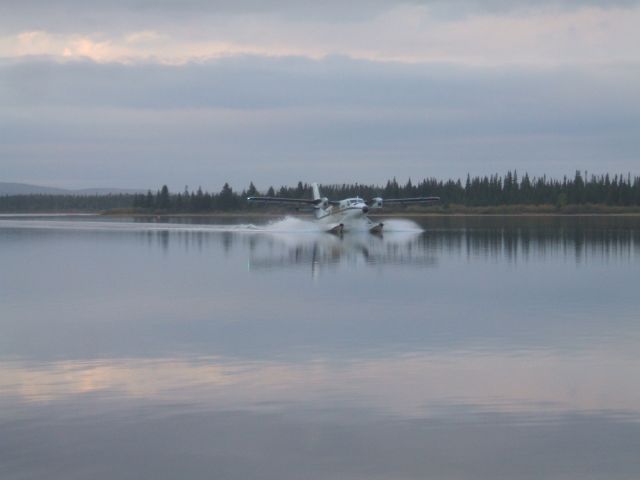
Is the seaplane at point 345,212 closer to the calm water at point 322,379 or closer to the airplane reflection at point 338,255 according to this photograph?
the airplane reflection at point 338,255

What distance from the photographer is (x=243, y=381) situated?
38.6ft

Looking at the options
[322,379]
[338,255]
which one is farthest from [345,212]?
[322,379]

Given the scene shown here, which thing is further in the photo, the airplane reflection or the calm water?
the airplane reflection

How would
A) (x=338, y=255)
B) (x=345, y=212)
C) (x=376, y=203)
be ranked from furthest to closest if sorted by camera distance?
(x=376, y=203) → (x=345, y=212) → (x=338, y=255)

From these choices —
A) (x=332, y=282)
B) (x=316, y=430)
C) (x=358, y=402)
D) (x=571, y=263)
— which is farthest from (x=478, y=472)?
(x=571, y=263)

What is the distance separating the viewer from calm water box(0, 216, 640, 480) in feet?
28.0

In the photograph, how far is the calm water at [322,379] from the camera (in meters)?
8.54

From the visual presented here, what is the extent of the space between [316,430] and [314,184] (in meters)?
62.1

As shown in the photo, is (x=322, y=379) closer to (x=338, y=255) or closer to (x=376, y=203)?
(x=338, y=255)

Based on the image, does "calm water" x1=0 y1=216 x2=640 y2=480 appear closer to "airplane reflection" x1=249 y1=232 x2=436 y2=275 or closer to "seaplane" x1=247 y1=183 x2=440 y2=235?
"airplane reflection" x1=249 y1=232 x2=436 y2=275

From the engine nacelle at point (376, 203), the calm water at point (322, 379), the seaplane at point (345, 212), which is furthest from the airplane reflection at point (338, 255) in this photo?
the engine nacelle at point (376, 203)

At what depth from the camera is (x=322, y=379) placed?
38.8ft

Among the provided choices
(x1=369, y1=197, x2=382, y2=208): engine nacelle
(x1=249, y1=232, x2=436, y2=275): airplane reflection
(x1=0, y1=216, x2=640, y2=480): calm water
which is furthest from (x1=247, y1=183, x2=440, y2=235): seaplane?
(x1=0, y1=216, x2=640, y2=480): calm water

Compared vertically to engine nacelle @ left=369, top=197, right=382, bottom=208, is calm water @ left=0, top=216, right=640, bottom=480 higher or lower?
lower
